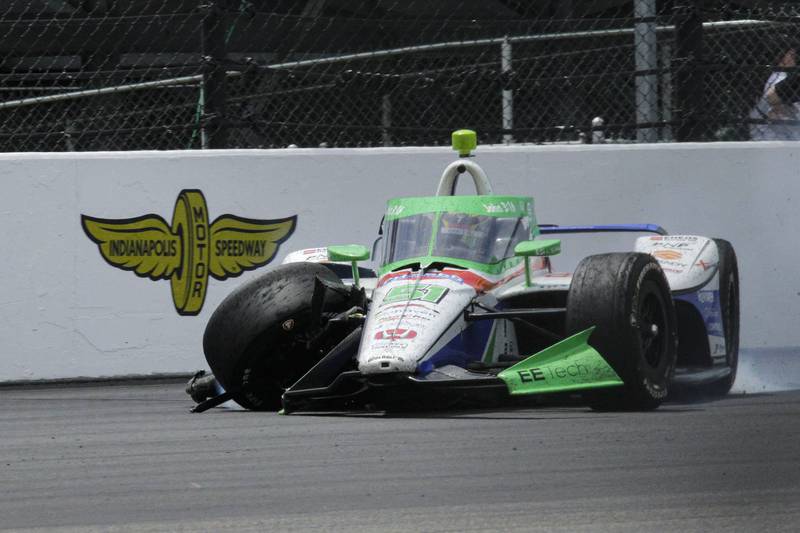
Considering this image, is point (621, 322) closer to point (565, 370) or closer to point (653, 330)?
point (565, 370)

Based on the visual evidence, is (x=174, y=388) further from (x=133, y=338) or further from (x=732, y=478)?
(x=732, y=478)

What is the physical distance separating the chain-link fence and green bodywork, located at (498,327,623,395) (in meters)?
2.84

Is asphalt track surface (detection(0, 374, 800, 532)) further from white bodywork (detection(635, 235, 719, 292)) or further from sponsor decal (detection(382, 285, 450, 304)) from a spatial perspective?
white bodywork (detection(635, 235, 719, 292))

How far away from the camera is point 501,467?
450 cm

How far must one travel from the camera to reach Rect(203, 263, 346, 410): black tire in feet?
21.9

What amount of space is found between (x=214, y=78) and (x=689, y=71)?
2793 millimetres

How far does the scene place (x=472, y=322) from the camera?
6.46 m

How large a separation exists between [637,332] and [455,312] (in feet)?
2.50

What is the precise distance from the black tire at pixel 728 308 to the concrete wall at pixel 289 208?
3.65ft

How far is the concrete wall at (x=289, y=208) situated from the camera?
324 inches

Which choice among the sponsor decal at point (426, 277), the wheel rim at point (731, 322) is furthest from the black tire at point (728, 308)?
the sponsor decal at point (426, 277)

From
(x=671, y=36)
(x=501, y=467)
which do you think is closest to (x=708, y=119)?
(x=671, y=36)

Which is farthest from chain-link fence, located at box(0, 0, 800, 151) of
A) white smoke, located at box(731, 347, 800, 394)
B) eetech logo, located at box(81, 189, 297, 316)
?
white smoke, located at box(731, 347, 800, 394)

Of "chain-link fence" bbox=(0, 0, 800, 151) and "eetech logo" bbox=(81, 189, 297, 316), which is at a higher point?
"chain-link fence" bbox=(0, 0, 800, 151)
